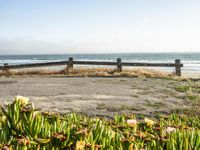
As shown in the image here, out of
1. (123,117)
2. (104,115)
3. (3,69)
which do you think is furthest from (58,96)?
(3,69)

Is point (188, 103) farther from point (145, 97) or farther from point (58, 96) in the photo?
point (58, 96)

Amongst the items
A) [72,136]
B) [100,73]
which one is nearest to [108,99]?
[72,136]

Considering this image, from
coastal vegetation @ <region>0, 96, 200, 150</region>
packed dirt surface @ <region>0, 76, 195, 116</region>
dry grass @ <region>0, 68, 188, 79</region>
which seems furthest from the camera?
dry grass @ <region>0, 68, 188, 79</region>

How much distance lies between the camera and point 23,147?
2191mm

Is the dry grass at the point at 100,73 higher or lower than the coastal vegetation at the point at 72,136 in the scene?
lower

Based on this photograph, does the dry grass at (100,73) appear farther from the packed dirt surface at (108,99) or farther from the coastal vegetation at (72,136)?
the coastal vegetation at (72,136)

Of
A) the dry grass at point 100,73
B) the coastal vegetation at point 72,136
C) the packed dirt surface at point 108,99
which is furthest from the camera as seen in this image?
the dry grass at point 100,73

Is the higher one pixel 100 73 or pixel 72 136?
pixel 72 136

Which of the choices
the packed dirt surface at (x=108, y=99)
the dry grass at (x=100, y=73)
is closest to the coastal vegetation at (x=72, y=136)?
the packed dirt surface at (x=108, y=99)

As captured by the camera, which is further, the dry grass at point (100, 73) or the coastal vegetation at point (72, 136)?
the dry grass at point (100, 73)

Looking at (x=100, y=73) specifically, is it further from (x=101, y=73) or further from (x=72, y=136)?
(x=72, y=136)

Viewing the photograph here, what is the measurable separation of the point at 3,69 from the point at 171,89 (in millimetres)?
13595

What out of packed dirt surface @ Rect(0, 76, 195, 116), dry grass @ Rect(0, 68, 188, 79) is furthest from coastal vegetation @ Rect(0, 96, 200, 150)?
dry grass @ Rect(0, 68, 188, 79)

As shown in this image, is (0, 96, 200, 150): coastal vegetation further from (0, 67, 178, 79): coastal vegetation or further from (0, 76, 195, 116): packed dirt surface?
(0, 67, 178, 79): coastal vegetation
